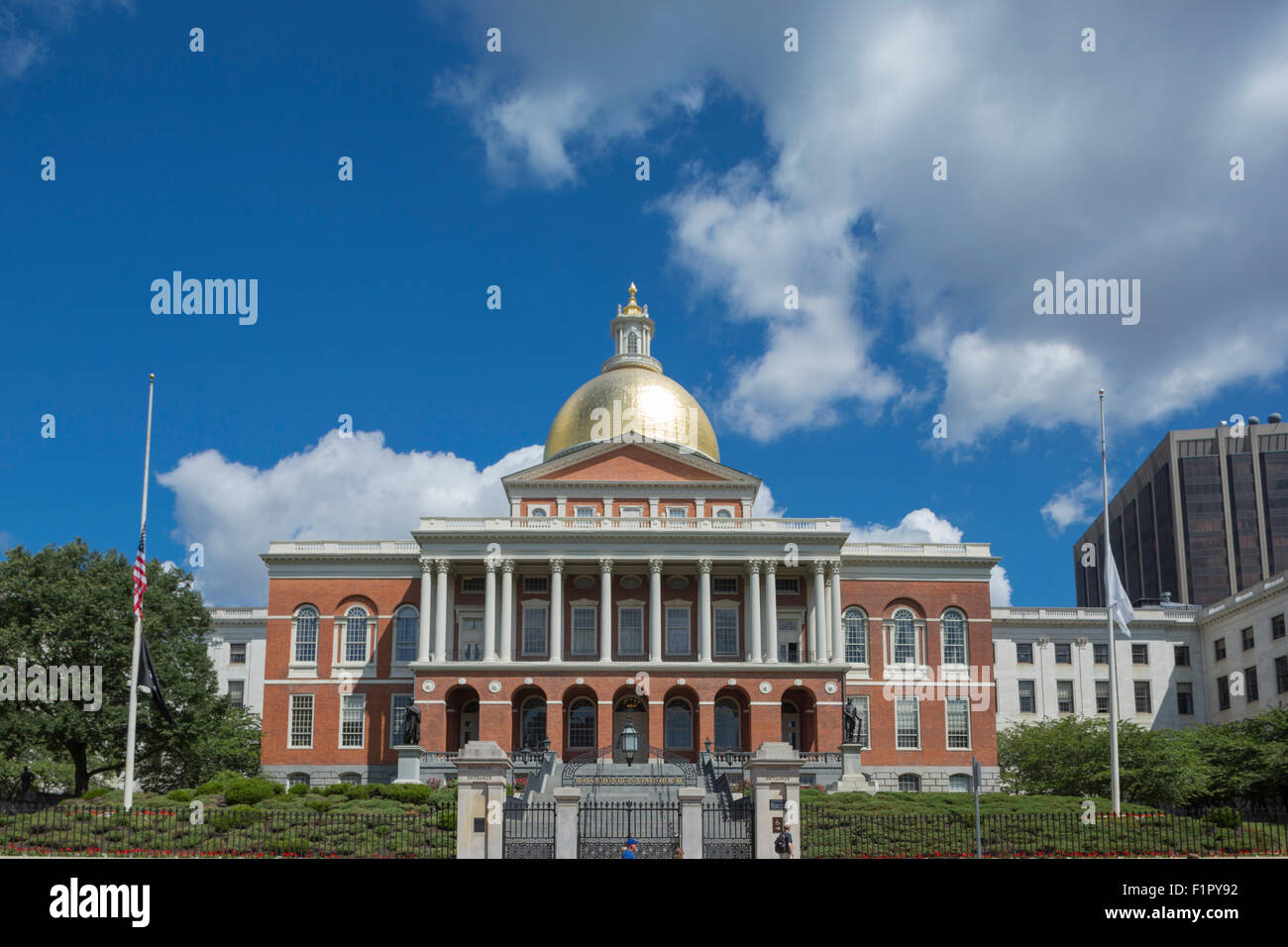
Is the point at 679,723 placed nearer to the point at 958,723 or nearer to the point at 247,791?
the point at 958,723

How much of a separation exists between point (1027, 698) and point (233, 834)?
64179mm

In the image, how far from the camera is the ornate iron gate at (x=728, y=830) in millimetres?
31109

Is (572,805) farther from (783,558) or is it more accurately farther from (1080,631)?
(1080,631)

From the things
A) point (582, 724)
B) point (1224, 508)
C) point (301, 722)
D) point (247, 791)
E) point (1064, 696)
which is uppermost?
point (1224, 508)

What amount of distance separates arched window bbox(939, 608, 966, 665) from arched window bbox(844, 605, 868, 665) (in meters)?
4.32

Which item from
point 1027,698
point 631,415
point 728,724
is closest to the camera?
point 728,724

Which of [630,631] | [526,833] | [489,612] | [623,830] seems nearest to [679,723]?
[630,631]

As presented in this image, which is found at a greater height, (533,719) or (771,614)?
(771,614)

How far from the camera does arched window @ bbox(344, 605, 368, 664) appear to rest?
7094cm

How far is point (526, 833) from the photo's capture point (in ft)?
108

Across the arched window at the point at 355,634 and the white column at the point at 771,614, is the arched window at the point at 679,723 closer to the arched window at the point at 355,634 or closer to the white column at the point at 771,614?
the white column at the point at 771,614

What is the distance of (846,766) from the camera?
62.8 metres

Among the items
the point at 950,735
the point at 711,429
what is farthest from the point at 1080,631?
the point at 711,429

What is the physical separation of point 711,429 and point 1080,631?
2971 centimetres
